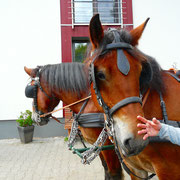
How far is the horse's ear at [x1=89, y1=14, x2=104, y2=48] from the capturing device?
1.13 metres

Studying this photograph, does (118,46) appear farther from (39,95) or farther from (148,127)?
(39,95)

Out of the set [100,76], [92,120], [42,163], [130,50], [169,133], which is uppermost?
[130,50]

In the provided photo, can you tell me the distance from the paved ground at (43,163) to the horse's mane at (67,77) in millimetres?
1755

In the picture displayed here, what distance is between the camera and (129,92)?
104 cm

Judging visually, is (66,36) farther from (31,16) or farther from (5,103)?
(5,103)

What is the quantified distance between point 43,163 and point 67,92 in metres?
2.24

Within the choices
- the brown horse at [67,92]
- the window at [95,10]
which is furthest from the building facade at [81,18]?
the brown horse at [67,92]

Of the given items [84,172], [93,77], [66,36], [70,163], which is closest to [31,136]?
[70,163]

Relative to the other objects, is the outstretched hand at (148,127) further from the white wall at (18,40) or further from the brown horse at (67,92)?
the white wall at (18,40)

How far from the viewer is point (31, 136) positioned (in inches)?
202

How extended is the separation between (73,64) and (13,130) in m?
4.20

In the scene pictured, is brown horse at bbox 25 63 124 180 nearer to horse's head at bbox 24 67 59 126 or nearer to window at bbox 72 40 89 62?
horse's head at bbox 24 67 59 126

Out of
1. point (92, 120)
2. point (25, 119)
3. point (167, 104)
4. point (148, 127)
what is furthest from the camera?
point (25, 119)

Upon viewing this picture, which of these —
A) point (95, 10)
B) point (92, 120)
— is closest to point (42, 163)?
point (92, 120)
